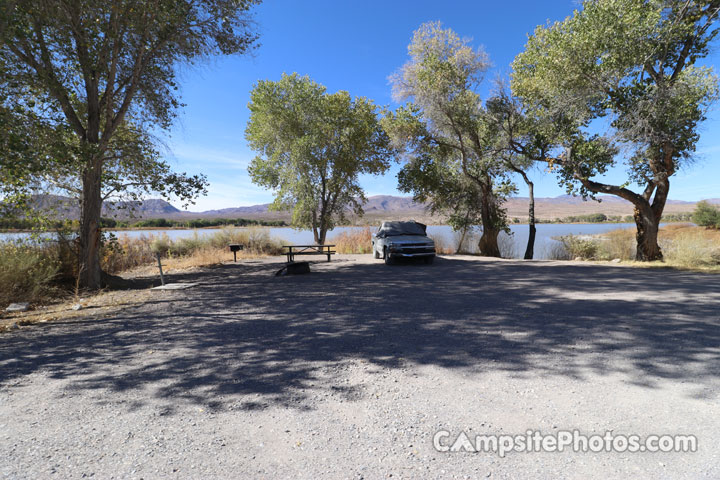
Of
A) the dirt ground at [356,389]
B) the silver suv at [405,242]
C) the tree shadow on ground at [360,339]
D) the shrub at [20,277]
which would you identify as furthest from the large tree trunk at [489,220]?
the shrub at [20,277]

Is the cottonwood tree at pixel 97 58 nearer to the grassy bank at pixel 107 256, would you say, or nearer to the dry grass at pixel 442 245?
the grassy bank at pixel 107 256

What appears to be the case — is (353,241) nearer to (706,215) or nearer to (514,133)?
(514,133)

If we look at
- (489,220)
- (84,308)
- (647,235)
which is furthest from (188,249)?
(647,235)

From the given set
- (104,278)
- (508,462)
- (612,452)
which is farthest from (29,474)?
(104,278)

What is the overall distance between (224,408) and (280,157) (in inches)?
722

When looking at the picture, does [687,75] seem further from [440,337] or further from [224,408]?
[224,408]

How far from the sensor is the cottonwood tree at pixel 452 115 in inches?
658

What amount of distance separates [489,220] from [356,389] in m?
16.9

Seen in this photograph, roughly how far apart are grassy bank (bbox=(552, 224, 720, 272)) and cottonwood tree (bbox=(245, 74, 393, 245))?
10.8m

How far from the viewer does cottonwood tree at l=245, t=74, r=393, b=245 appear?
18.1 meters

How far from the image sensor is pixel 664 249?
14.3 m

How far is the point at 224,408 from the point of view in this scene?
2.71m

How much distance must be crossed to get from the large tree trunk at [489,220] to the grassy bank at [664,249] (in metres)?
3.10

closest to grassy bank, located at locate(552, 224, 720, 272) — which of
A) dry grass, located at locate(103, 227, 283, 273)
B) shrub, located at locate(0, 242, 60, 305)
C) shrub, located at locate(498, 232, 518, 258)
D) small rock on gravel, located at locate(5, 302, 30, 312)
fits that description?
shrub, located at locate(498, 232, 518, 258)
